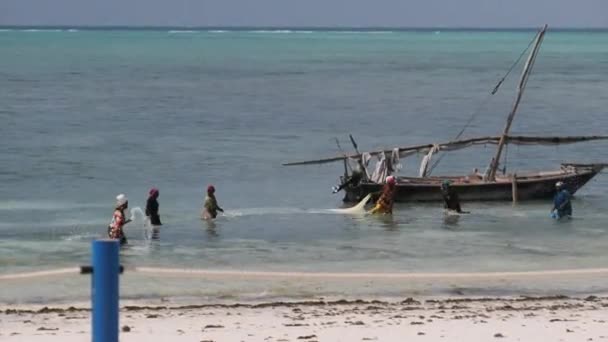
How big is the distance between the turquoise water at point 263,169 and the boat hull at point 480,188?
53 cm

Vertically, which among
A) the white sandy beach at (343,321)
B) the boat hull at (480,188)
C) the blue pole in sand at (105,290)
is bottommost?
the white sandy beach at (343,321)

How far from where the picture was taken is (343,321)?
16.0 m

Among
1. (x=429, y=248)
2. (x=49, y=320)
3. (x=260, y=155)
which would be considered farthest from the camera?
(x=260, y=155)

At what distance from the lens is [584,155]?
4919 cm

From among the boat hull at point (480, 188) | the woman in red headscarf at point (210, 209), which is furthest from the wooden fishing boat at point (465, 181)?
the woman in red headscarf at point (210, 209)

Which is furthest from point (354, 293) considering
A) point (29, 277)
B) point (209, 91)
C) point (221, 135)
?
point (209, 91)

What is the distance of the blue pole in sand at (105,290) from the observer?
9.41 metres

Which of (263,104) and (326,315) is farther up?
(263,104)

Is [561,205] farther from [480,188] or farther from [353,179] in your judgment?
[353,179]

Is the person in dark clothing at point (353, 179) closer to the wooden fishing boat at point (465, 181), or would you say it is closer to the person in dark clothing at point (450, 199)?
the wooden fishing boat at point (465, 181)

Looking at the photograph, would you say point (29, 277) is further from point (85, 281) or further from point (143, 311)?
point (143, 311)

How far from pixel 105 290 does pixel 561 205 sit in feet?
73.1

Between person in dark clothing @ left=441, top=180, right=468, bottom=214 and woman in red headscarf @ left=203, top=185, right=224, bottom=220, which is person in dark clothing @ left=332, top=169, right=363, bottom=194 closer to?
person in dark clothing @ left=441, top=180, right=468, bottom=214

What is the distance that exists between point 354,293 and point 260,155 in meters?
27.8
